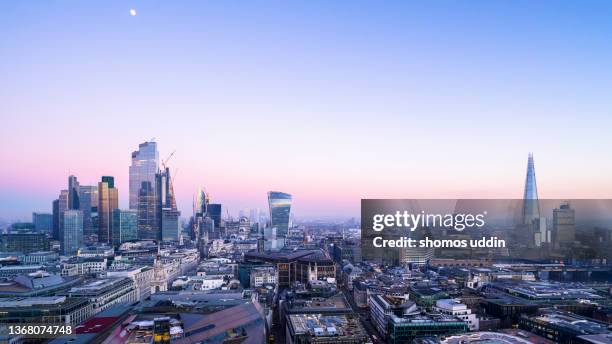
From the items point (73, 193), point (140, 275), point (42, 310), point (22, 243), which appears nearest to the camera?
point (42, 310)

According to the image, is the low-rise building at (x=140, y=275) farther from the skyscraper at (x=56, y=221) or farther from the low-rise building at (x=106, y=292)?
the skyscraper at (x=56, y=221)

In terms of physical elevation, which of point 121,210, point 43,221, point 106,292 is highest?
point 121,210

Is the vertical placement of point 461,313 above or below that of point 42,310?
below

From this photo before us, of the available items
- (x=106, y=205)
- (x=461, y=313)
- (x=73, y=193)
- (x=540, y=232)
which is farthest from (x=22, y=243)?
(x=540, y=232)

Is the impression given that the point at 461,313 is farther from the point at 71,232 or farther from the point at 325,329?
the point at 71,232

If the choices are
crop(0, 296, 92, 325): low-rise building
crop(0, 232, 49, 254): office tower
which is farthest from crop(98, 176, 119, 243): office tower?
crop(0, 296, 92, 325): low-rise building

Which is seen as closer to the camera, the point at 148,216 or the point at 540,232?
the point at 540,232
